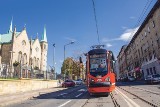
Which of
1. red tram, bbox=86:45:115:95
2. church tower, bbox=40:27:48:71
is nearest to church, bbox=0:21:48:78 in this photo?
church tower, bbox=40:27:48:71

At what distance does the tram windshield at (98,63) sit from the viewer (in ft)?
50.8

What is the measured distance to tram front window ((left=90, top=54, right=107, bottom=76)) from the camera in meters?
15.4

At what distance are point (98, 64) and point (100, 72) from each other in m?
0.79

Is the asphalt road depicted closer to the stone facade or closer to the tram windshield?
the tram windshield

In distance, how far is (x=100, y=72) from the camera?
15.3 metres

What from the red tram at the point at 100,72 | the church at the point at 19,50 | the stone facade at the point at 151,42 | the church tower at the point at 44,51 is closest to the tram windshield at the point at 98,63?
the red tram at the point at 100,72

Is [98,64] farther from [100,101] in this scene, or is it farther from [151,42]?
[151,42]

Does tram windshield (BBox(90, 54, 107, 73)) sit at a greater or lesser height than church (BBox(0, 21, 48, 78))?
lesser

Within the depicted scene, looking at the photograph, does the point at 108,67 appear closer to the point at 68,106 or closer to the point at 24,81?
the point at 68,106

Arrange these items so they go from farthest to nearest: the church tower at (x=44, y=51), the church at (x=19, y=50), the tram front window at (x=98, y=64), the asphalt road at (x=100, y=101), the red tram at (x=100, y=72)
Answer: the church tower at (x=44, y=51), the church at (x=19, y=50), the tram front window at (x=98, y=64), the red tram at (x=100, y=72), the asphalt road at (x=100, y=101)

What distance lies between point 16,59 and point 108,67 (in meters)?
46.4

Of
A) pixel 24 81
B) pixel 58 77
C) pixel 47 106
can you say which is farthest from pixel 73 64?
pixel 47 106

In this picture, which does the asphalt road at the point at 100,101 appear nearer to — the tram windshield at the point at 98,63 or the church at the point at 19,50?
the tram windshield at the point at 98,63

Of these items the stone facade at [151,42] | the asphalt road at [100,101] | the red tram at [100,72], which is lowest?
the asphalt road at [100,101]
